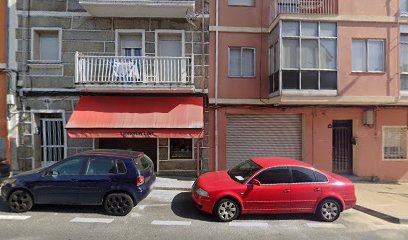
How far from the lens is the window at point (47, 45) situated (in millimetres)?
11102

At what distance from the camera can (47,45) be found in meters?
11.2

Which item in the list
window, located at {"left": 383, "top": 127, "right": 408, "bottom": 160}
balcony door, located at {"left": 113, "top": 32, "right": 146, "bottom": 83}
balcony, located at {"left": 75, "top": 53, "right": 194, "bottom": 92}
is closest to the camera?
balcony, located at {"left": 75, "top": 53, "right": 194, "bottom": 92}

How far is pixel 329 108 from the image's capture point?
11.5 metres

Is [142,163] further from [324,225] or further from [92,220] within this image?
[324,225]

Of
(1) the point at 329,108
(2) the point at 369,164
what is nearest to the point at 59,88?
(1) the point at 329,108

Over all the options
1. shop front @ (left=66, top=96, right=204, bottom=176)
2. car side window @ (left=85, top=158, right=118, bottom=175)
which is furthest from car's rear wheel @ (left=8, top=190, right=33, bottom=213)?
shop front @ (left=66, top=96, right=204, bottom=176)

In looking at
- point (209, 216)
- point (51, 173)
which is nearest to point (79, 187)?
point (51, 173)

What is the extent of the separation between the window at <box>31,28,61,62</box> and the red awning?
247 cm

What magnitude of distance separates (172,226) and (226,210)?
4.34 ft

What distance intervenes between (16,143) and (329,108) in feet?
41.2

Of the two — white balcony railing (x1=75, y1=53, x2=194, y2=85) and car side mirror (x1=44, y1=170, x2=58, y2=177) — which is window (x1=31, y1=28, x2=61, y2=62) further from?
car side mirror (x1=44, y1=170, x2=58, y2=177)

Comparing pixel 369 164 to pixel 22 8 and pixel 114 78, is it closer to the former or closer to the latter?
pixel 114 78

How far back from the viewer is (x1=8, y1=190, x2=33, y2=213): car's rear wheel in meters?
6.80

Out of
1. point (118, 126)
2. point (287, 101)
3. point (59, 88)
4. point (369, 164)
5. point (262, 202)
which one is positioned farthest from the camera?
point (369, 164)
